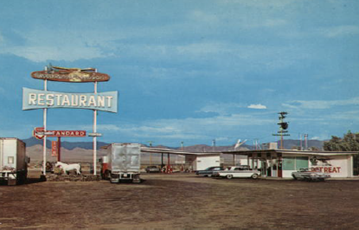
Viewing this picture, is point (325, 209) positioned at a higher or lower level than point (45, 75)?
lower

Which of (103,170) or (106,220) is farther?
(103,170)

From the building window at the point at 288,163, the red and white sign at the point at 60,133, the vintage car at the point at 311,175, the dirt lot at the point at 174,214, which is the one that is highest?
the red and white sign at the point at 60,133

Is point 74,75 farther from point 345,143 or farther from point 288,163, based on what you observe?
point 345,143

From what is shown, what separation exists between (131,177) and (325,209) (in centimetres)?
2294

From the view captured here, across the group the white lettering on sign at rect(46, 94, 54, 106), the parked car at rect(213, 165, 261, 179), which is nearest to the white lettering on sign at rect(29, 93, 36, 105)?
the white lettering on sign at rect(46, 94, 54, 106)

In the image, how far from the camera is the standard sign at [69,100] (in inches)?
1779

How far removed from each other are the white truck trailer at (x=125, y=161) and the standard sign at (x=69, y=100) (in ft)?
30.8

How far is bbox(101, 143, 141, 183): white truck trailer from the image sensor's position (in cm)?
3838

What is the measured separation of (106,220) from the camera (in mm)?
14930

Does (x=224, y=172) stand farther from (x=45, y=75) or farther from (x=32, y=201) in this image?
(x=32, y=201)

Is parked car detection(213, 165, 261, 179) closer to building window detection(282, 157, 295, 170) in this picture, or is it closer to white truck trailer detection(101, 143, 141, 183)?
building window detection(282, 157, 295, 170)

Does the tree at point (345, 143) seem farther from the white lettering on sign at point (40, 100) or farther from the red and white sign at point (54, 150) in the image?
the white lettering on sign at point (40, 100)

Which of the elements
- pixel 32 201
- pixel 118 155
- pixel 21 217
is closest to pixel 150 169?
pixel 118 155

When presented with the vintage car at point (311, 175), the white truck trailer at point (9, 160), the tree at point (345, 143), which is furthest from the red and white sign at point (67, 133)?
the tree at point (345, 143)
